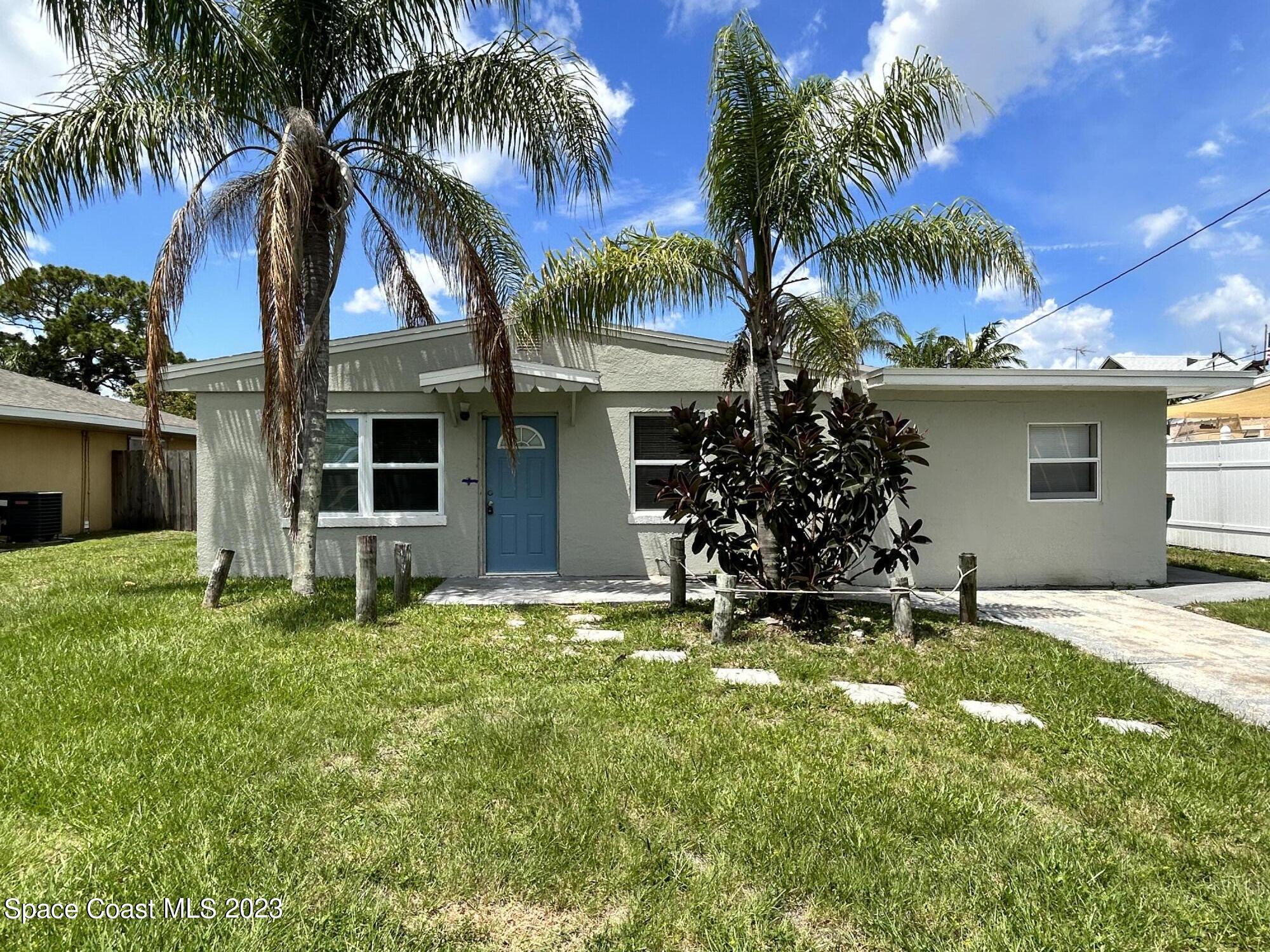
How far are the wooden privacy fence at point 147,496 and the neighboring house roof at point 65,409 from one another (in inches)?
35.2

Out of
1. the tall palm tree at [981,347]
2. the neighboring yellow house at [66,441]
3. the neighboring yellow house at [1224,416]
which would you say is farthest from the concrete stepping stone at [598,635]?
the tall palm tree at [981,347]

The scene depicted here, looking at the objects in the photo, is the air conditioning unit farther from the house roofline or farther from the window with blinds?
the window with blinds

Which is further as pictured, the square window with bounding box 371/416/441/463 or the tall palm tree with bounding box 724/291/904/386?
the square window with bounding box 371/416/441/463

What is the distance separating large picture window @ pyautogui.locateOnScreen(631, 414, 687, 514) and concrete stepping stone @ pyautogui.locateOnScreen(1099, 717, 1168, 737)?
18.7 ft

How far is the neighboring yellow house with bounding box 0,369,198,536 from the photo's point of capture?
13.0 m

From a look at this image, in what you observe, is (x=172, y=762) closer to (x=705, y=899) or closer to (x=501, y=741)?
(x=501, y=741)

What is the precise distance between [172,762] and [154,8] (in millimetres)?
6586

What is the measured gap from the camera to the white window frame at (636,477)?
8.86 m

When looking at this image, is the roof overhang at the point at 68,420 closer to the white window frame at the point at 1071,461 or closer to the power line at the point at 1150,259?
the white window frame at the point at 1071,461

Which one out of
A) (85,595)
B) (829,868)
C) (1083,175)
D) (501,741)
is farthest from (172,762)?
(1083,175)

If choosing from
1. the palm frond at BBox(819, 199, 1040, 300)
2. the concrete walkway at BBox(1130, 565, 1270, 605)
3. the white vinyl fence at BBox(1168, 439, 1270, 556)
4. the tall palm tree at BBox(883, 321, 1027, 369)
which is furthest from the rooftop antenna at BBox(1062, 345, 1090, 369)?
the palm frond at BBox(819, 199, 1040, 300)

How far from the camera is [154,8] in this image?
5.90 meters

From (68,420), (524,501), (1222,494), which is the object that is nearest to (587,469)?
(524,501)

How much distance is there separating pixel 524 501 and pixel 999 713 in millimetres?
6321
